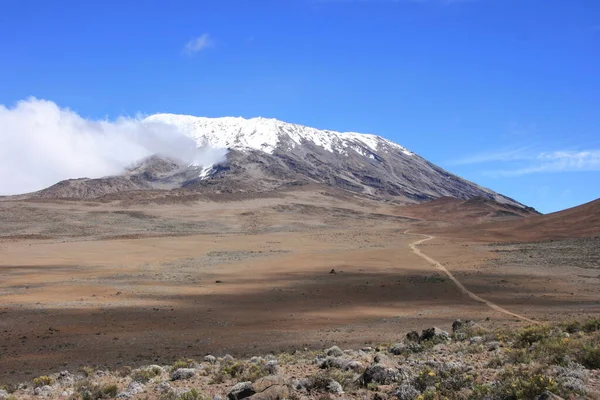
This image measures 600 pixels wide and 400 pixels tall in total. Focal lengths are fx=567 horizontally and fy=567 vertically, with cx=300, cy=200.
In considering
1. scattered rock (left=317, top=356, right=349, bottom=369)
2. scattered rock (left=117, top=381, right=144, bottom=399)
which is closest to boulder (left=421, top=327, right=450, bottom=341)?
scattered rock (left=317, top=356, right=349, bottom=369)

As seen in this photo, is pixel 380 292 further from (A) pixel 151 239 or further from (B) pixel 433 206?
(B) pixel 433 206

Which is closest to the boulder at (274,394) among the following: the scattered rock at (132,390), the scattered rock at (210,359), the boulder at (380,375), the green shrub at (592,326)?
the boulder at (380,375)

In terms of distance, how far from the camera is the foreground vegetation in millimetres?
7398

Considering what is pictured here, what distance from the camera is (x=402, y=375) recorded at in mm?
8805

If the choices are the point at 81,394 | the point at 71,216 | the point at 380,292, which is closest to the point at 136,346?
the point at 81,394

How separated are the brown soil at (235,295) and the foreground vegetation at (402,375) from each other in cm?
312

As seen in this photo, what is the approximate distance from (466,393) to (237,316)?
50.1 ft

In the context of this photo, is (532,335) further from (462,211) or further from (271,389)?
(462,211)

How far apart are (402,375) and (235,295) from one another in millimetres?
19549

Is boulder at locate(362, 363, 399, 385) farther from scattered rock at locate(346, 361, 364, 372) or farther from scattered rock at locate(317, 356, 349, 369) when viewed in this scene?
scattered rock at locate(317, 356, 349, 369)

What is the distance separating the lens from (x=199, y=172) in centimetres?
19838

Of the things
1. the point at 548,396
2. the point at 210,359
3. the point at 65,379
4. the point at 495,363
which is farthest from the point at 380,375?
the point at 65,379

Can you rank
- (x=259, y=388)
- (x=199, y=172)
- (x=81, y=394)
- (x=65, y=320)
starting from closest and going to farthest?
(x=259, y=388), (x=81, y=394), (x=65, y=320), (x=199, y=172)

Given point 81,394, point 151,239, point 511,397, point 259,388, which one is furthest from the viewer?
point 151,239
